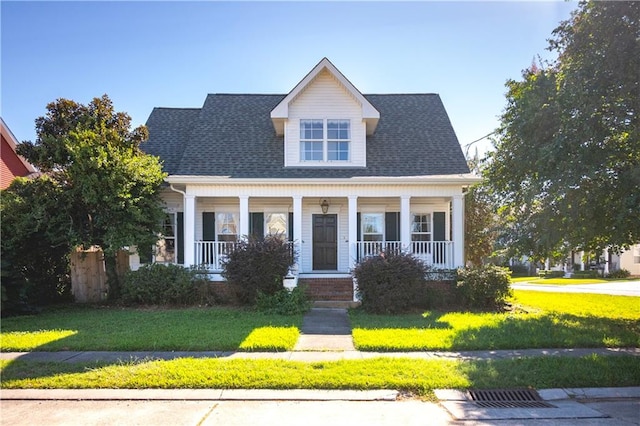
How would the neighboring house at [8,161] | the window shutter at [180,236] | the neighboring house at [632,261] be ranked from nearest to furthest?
the window shutter at [180,236], the neighboring house at [8,161], the neighboring house at [632,261]

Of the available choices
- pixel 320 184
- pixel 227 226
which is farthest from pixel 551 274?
pixel 227 226

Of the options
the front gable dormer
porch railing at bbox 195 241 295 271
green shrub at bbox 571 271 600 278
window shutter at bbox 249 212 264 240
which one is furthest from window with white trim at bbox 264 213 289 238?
green shrub at bbox 571 271 600 278

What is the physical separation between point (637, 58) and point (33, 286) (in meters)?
15.5

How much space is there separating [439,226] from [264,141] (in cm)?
740

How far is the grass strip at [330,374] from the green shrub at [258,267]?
5.01 metres

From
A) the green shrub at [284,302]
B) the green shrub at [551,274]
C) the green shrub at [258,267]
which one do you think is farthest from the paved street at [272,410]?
the green shrub at [551,274]

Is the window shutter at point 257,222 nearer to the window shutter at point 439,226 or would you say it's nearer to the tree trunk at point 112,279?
the tree trunk at point 112,279

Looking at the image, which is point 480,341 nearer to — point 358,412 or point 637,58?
point 358,412

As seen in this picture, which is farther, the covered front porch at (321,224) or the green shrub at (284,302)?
the covered front porch at (321,224)

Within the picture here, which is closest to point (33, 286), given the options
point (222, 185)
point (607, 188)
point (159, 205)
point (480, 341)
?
point (159, 205)

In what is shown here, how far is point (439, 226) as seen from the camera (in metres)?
15.8

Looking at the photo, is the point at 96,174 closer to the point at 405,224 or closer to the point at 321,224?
the point at 321,224

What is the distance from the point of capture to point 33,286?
12.0 m

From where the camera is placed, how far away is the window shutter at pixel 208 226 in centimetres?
1552
